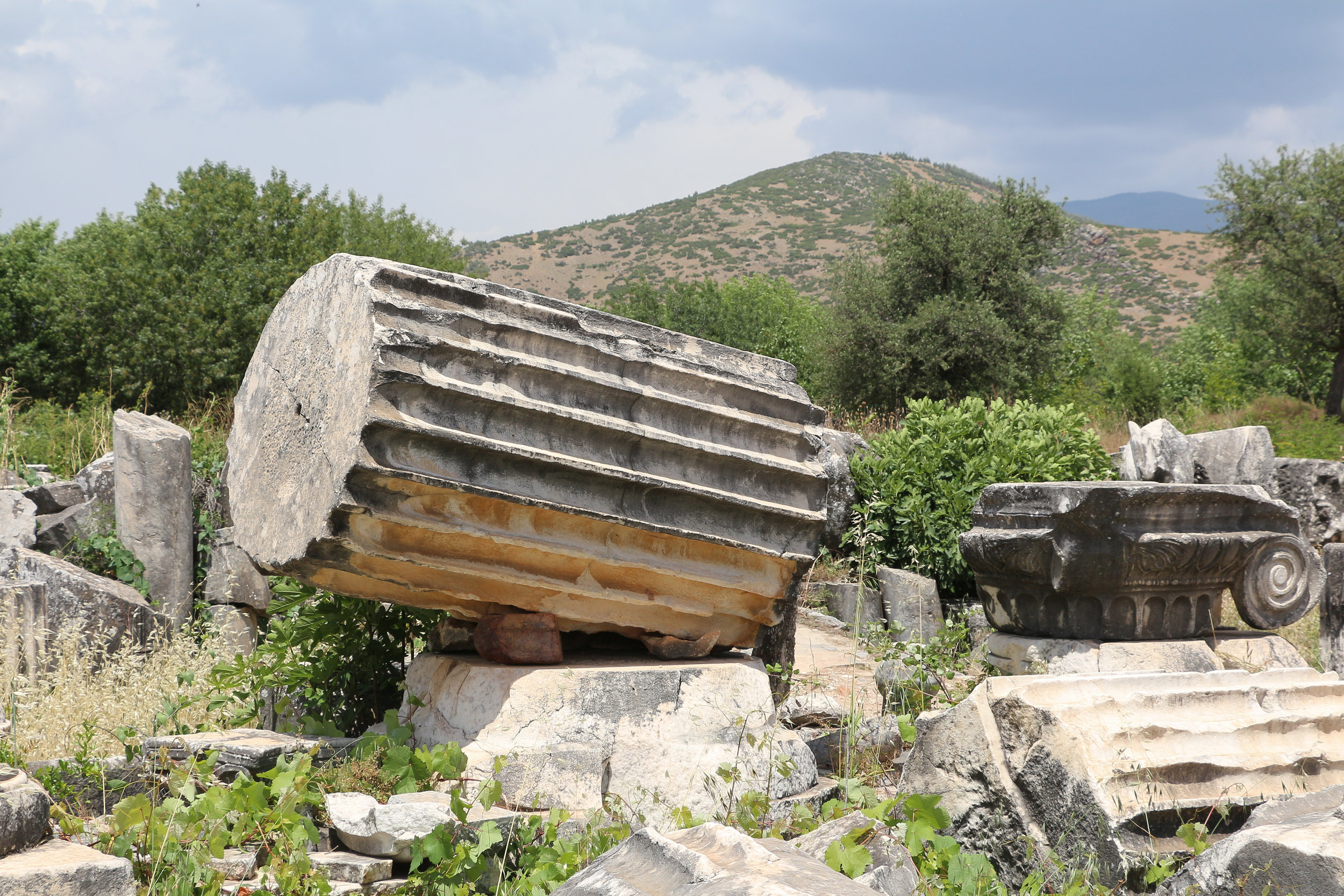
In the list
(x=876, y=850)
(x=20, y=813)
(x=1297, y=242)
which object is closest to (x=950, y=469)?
(x=876, y=850)

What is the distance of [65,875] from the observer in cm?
199

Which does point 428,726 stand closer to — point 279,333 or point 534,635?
point 534,635

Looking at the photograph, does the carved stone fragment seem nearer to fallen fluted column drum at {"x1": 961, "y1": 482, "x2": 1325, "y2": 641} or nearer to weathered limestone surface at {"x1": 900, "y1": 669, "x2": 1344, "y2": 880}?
weathered limestone surface at {"x1": 900, "y1": 669, "x2": 1344, "y2": 880}

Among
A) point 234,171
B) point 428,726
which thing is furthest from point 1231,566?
point 234,171

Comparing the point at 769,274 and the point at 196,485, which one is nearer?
the point at 196,485

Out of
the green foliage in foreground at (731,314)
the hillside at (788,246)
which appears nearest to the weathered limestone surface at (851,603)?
the green foliage in foreground at (731,314)

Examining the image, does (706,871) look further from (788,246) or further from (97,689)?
(788,246)

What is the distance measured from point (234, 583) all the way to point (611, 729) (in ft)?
15.1

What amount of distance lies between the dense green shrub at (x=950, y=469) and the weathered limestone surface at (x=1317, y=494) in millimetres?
2099

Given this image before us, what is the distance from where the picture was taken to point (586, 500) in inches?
116

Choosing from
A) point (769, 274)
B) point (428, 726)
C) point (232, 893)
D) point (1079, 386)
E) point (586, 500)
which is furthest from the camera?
point (769, 274)

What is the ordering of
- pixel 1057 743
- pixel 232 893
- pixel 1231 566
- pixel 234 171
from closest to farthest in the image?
pixel 232 893, pixel 1057 743, pixel 1231 566, pixel 234 171

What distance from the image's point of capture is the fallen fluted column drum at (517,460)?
8.91 feet

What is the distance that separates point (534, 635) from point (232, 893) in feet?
3.95
